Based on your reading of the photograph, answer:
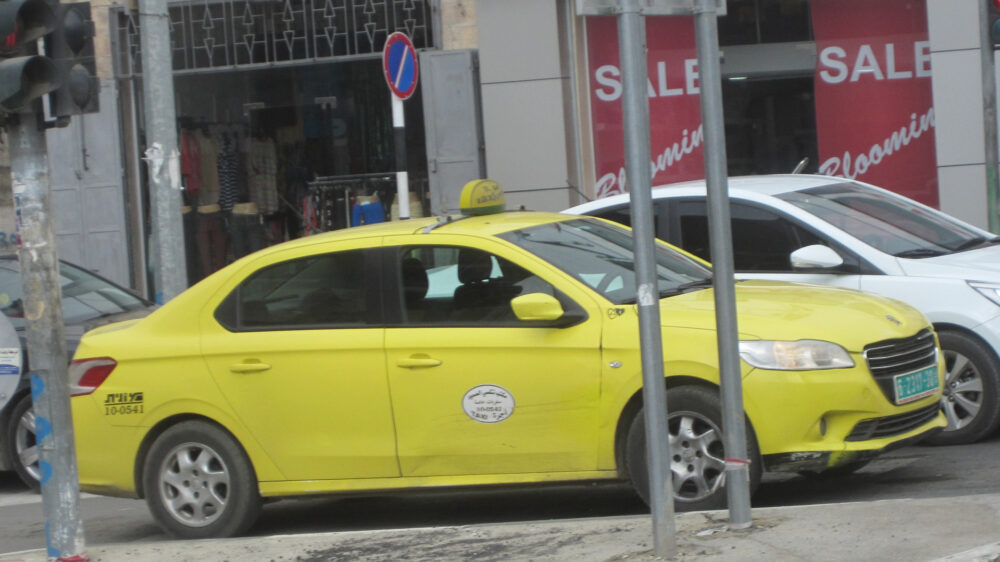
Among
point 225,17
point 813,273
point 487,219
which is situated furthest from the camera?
point 225,17

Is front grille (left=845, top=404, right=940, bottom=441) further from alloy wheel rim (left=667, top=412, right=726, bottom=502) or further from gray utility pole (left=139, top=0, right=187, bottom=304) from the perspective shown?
gray utility pole (left=139, top=0, right=187, bottom=304)

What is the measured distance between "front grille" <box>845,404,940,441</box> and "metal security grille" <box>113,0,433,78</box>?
10153 mm

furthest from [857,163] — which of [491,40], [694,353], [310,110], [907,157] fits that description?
[694,353]

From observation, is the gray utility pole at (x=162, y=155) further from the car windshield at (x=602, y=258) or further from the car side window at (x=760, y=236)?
the car windshield at (x=602, y=258)

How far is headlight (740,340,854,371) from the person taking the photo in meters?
6.11

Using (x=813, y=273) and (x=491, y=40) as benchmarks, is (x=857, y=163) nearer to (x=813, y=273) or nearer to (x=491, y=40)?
(x=491, y=40)

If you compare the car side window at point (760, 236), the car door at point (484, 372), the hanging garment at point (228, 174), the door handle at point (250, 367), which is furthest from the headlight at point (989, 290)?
the hanging garment at point (228, 174)

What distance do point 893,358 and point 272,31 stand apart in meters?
11.2

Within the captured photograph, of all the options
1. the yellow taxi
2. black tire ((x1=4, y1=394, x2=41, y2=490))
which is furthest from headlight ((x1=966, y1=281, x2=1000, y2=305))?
black tire ((x1=4, y1=394, x2=41, y2=490))

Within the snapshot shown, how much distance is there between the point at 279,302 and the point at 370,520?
4.60ft

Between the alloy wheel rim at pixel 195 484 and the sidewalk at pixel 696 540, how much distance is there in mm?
427

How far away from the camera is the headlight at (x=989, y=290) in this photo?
780 centimetres

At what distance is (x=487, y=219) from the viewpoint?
7262 mm

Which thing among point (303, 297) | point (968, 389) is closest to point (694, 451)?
point (303, 297)
